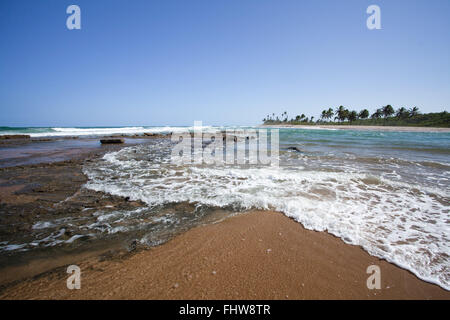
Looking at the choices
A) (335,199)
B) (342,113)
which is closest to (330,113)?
(342,113)

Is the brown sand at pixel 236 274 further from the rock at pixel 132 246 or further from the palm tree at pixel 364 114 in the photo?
the palm tree at pixel 364 114

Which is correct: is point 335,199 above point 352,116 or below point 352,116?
below

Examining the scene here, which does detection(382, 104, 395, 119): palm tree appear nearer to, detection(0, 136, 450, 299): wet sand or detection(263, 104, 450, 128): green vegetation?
detection(263, 104, 450, 128): green vegetation

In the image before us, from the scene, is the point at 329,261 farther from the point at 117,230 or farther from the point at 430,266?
the point at 117,230

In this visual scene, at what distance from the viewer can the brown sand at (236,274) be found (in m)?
1.77

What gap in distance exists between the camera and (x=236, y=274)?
201 cm

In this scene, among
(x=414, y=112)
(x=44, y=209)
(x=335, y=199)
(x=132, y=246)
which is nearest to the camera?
(x=132, y=246)

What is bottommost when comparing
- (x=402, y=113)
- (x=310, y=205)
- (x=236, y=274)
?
(x=236, y=274)

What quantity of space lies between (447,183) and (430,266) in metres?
5.38

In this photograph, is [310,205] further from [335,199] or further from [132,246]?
[132,246]

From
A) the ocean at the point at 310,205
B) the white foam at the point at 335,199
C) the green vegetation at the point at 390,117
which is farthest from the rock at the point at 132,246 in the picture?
the green vegetation at the point at 390,117

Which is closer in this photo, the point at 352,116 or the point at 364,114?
the point at 364,114

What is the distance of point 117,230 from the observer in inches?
110
